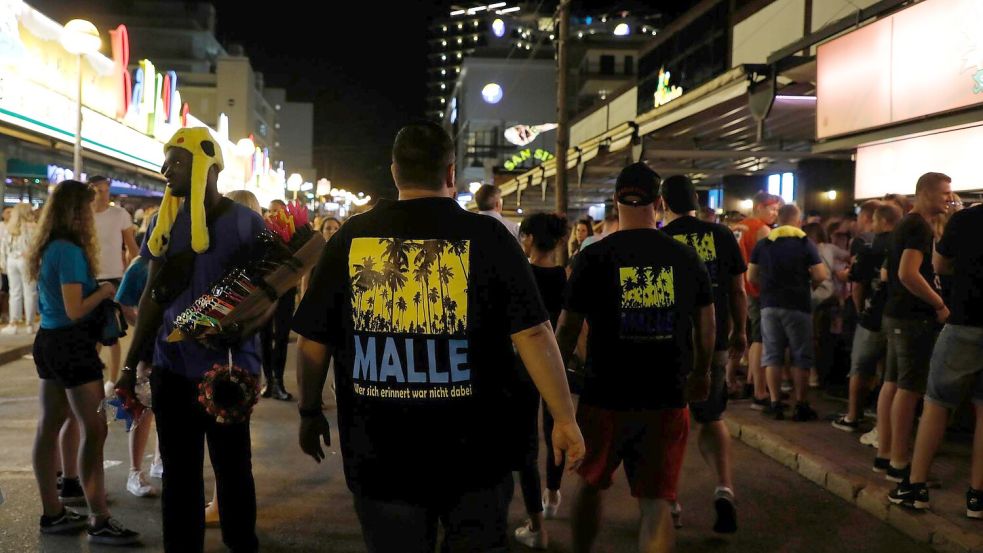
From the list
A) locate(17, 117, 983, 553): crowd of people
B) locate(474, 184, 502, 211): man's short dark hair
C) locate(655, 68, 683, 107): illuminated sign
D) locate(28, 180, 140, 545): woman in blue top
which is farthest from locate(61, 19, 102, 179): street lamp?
locate(655, 68, 683, 107): illuminated sign

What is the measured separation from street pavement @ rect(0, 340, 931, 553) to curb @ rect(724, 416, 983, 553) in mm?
65

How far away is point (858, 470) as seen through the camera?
614 cm

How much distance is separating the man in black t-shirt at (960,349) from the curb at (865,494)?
0.97 feet

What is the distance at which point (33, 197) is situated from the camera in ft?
95.1

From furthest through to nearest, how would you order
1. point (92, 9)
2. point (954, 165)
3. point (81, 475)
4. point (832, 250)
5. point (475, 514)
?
point (92, 9) → point (832, 250) → point (954, 165) → point (81, 475) → point (475, 514)

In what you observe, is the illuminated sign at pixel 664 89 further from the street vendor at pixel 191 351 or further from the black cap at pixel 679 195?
the street vendor at pixel 191 351

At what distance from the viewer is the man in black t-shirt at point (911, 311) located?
17.9ft

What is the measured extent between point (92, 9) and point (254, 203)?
88.2m

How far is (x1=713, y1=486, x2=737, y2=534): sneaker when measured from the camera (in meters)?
5.04

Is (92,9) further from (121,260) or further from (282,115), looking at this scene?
(121,260)

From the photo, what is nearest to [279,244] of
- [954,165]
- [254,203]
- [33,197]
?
[254,203]

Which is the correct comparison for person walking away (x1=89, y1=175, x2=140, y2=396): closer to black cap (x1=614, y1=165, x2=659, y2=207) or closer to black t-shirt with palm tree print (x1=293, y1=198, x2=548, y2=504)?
black cap (x1=614, y1=165, x2=659, y2=207)

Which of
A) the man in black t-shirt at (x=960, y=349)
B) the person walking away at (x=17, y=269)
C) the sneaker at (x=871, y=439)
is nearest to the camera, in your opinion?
the man in black t-shirt at (x=960, y=349)

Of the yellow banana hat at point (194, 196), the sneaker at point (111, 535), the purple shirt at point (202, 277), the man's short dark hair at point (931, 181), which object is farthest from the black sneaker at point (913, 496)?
the sneaker at point (111, 535)
